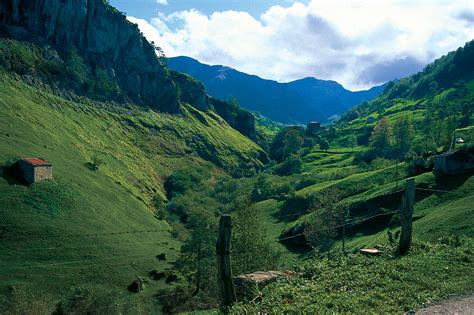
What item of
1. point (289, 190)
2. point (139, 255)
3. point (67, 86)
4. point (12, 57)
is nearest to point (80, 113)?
point (67, 86)

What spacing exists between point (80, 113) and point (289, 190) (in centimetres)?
9367

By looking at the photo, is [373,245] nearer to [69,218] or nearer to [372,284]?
[372,284]

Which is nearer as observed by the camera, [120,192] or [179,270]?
[179,270]

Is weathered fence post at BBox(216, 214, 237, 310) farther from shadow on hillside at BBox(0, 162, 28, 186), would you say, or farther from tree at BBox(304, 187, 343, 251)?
shadow on hillside at BBox(0, 162, 28, 186)

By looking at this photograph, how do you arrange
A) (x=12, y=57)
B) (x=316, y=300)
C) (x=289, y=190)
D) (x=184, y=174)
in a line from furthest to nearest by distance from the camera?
(x=184, y=174)
(x=12, y=57)
(x=289, y=190)
(x=316, y=300)

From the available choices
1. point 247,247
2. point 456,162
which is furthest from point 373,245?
point 456,162

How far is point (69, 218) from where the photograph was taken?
9369 centimetres

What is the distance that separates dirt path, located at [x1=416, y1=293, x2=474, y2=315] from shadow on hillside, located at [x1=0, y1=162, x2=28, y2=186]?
94.6m

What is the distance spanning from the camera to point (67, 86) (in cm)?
19400

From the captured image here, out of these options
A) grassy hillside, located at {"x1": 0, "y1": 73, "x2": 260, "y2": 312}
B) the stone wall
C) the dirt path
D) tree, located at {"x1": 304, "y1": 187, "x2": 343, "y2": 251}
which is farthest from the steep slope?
the dirt path

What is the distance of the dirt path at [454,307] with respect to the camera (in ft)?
60.4

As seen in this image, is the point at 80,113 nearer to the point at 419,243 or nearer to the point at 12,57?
the point at 12,57

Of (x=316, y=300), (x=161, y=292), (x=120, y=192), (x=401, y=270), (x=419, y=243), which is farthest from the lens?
(x=120, y=192)

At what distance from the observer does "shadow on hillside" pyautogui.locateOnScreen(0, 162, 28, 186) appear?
9456 cm
